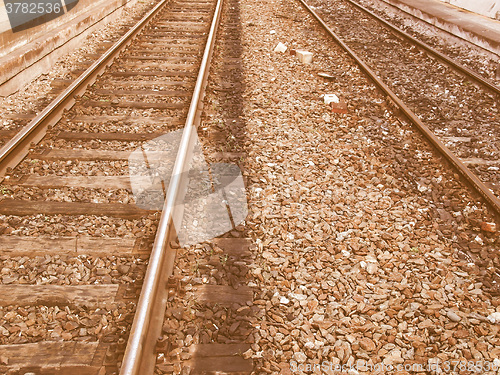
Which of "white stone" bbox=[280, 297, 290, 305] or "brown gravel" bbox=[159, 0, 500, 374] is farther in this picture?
"white stone" bbox=[280, 297, 290, 305]

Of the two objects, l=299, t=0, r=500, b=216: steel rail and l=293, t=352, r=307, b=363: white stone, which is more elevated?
l=299, t=0, r=500, b=216: steel rail

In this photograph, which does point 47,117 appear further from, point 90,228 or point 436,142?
point 436,142

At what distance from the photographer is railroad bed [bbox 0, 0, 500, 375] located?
2516 mm

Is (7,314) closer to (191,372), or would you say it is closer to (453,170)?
(191,372)

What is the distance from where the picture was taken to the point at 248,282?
2.97 m

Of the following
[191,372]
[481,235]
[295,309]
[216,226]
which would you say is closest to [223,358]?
[191,372]

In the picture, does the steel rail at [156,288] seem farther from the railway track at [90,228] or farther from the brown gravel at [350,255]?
the brown gravel at [350,255]

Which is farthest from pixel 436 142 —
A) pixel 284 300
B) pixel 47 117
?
pixel 47 117

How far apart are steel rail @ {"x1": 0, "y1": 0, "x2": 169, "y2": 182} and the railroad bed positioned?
6.4 inches

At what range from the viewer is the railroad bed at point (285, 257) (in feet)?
8.25

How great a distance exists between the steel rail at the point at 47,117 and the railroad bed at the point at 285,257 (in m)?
0.16

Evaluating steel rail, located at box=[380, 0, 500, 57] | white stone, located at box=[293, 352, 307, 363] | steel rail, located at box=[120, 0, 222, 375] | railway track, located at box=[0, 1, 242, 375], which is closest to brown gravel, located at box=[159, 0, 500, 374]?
white stone, located at box=[293, 352, 307, 363]

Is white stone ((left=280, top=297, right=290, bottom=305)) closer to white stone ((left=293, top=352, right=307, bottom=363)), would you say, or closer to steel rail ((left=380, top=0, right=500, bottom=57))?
white stone ((left=293, top=352, right=307, bottom=363))

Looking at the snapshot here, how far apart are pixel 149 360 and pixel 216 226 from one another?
1.37m
